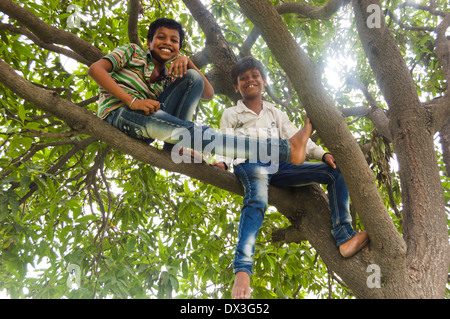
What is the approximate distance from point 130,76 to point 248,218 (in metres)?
1.22

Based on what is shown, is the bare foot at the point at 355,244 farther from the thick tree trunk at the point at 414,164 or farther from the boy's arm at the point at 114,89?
the boy's arm at the point at 114,89

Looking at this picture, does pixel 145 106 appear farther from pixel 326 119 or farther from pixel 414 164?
pixel 414 164

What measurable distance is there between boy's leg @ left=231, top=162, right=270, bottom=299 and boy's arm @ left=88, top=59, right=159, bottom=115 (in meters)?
0.71

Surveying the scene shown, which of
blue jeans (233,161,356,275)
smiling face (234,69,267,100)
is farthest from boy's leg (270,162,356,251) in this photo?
smiling face (234,69,267,100)

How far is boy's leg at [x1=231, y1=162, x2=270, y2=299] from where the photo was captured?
1983 mm

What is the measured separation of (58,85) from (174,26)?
1.11 meters

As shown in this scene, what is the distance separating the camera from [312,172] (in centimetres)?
240

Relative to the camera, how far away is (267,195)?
7.54 ft

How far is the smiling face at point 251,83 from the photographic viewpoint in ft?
9.01

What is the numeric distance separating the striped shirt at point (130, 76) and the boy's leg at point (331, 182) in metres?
1.05

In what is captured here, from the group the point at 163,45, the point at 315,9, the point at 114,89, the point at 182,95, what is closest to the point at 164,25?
the point at 163,45

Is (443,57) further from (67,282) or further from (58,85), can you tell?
(67,282)

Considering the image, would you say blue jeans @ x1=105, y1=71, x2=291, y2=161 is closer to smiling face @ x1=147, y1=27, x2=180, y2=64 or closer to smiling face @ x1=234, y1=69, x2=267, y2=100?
smiling face @ x1=147, y1=27, x2=180, y2=64
